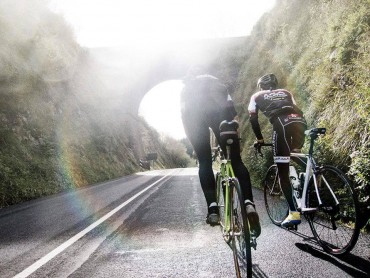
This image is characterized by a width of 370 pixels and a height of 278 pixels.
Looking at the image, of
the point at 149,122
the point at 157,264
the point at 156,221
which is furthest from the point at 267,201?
the point at 149,122

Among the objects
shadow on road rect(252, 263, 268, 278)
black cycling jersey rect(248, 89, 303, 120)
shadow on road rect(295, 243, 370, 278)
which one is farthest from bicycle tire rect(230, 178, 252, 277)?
black cycling jersey rect(248, 89, 303, 120)

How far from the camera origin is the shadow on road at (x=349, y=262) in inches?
121

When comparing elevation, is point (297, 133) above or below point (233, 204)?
above

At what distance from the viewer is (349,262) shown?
10.9 ft

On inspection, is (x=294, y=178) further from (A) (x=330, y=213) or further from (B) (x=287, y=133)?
(A) (x=330, y=213)

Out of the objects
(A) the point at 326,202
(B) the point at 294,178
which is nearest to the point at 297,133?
(B) the point at 294,178

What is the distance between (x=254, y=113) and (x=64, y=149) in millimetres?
18145

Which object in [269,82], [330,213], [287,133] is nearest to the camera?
[330,213]

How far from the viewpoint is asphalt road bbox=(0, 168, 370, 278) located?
342 cm

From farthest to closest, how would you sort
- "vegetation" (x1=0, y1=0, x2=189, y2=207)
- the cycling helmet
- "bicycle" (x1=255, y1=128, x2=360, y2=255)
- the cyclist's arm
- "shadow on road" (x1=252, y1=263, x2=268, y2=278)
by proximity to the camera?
"vegetation" (x1=0, y1=0, x2=189, y2=207), the cycling helmet, the cyclist's arm, "bicycle" (x1=255, y1=128, x2=360, y2=255), "shadow on road" (x1=252, y1=263, x2=268, y2=278)

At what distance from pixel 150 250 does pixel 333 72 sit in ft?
21.7

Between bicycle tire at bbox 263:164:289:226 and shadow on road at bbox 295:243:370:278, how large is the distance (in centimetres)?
140

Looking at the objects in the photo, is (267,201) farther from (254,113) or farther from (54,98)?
(54,98)

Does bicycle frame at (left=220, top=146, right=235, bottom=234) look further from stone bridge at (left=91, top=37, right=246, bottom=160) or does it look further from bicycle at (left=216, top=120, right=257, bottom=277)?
stone bridge at (left=91, top=37, right=246, bottom=160)
